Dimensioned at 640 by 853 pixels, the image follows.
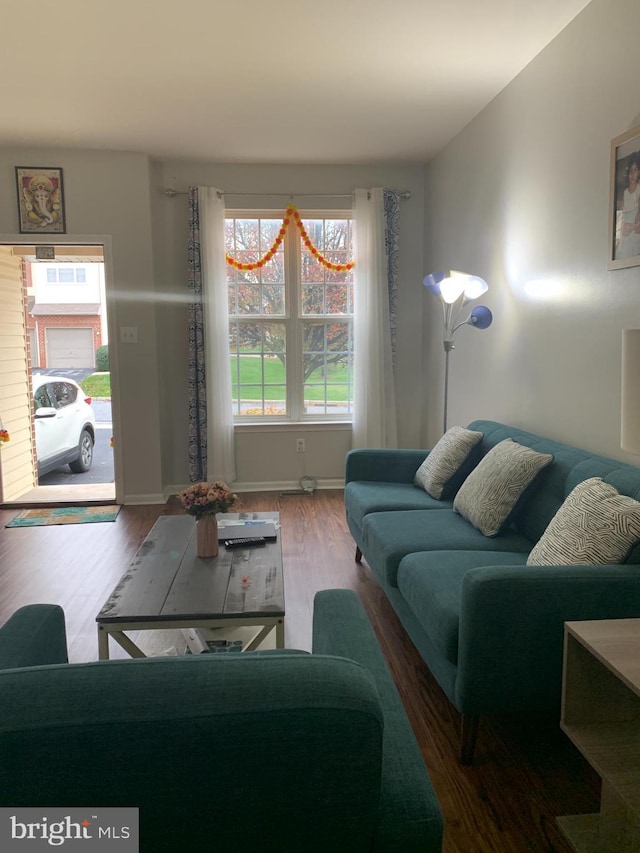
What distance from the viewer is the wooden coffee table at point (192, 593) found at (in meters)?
1.97

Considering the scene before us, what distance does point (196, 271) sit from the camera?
4.86 m

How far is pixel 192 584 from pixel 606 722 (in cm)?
138

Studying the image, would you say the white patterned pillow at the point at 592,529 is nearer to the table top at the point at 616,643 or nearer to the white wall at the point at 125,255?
the table top at the point at 616,643

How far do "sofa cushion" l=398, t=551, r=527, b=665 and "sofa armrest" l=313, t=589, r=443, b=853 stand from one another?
0.44 meters

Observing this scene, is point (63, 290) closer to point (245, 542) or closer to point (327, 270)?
point (327, 270)

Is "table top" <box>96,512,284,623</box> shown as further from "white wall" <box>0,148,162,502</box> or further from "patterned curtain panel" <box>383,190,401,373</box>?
"patterned curtain panel" <box>383,190,401,373</box>

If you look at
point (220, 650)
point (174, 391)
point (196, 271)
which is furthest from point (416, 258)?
point (220, 650)

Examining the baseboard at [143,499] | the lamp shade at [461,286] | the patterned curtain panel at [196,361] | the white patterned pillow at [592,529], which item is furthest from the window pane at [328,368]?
the white patterned pillow at [592,529]

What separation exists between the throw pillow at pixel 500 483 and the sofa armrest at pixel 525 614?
0.77 m

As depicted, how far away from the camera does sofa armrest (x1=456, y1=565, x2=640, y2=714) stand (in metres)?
1.67

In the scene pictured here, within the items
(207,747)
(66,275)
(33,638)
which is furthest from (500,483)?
(66,275)

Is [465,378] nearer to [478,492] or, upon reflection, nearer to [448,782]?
[478,492]

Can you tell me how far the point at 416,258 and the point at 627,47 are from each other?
9.43 ft

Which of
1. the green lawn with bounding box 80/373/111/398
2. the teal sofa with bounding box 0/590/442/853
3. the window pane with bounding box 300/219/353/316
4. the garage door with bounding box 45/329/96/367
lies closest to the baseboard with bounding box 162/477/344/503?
the window pane with bounding box 300/219/353/316
